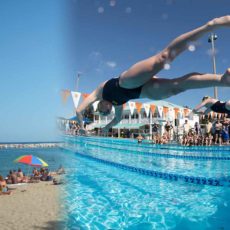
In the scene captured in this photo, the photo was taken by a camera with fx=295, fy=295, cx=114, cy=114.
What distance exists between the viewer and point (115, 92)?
428 centimetres

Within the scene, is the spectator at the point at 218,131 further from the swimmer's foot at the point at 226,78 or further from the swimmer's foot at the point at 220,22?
the swimmer's foot at the point at 220,22

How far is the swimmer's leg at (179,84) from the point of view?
355cm

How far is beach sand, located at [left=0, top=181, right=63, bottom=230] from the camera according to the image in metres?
6.67

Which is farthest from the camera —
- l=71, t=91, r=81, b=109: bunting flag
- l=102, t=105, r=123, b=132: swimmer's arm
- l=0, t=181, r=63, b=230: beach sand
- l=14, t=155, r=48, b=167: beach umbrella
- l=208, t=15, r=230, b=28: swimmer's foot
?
l=14, t=155, r=48, b=167: beach umbrella

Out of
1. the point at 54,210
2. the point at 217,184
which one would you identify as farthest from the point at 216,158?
the point at 54,210

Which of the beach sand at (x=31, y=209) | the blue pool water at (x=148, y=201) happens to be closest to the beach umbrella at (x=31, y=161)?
the beach sand at (x=31, y=209)

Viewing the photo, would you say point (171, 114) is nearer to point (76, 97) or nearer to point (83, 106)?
point (76, 97)

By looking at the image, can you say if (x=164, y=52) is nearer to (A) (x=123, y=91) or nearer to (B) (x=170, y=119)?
(A) (x=123, y=91)

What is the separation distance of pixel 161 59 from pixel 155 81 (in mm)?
465

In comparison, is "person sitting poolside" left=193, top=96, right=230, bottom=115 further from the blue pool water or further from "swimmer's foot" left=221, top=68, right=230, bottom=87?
the blue pool water

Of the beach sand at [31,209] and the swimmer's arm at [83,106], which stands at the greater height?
the swimmer's arm at [83,106]

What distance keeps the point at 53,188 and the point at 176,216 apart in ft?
24.4

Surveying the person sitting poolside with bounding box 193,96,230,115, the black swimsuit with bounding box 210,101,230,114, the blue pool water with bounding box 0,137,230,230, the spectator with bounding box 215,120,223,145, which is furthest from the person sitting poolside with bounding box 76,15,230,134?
the spectator with bounding box 215,120,223,145

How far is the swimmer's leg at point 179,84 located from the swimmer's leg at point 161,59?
235 millimetres
